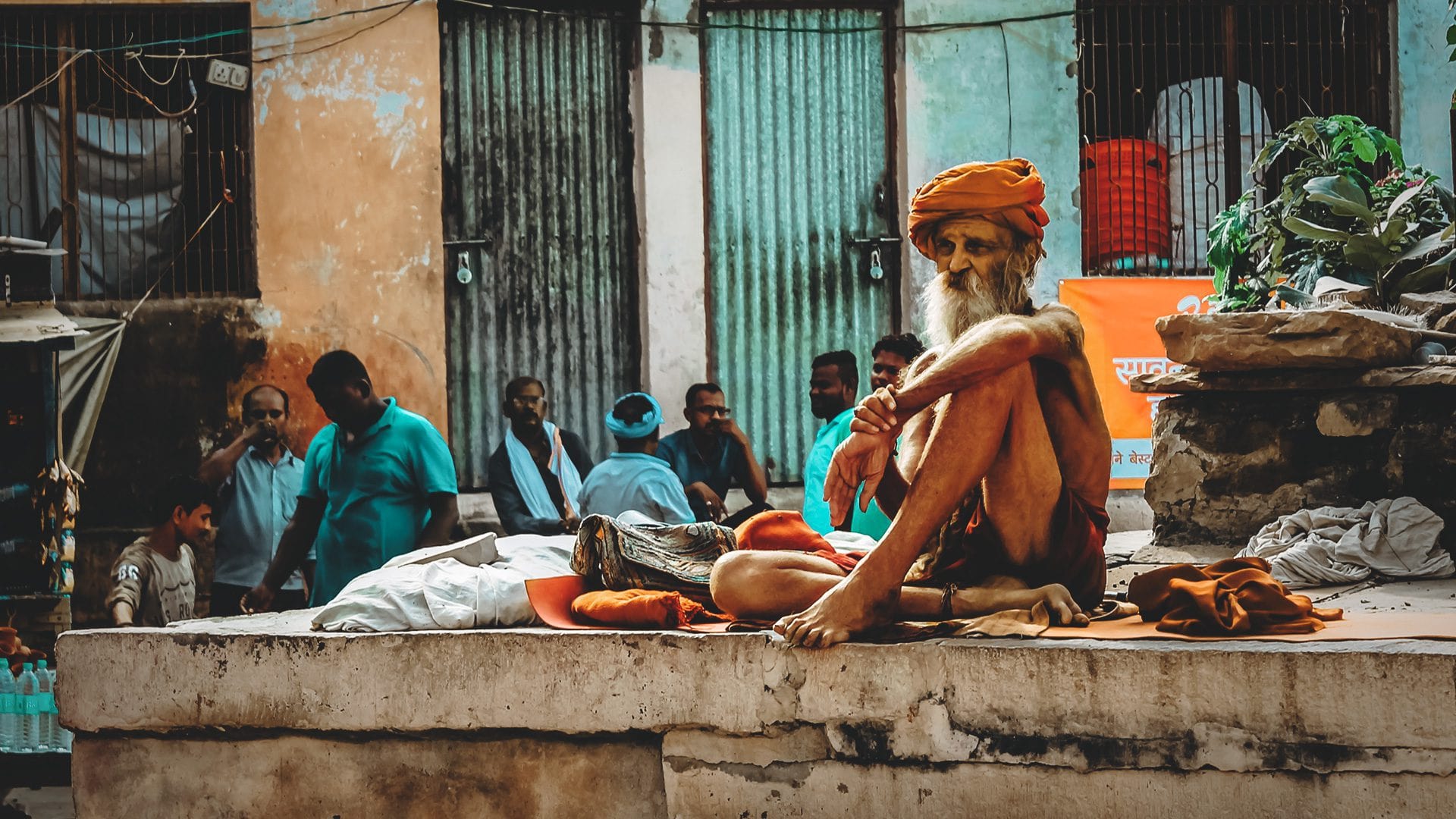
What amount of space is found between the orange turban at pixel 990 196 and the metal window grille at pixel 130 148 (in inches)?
250

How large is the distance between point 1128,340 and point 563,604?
5.66 metres

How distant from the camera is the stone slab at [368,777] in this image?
140 inches

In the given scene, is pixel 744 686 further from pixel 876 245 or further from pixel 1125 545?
pixel 876 245

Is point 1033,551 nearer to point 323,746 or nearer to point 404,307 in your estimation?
point 323,746

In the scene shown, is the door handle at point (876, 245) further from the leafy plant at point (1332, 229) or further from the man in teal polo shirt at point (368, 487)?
the man in teal polo shirt at point (368, 487)

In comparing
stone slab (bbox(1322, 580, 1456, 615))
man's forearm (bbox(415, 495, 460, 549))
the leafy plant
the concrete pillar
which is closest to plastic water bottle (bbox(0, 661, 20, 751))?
man's forearm (bbox(415, 495, 460, 549))

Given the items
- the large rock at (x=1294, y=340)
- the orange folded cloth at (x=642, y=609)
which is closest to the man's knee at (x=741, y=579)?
the orange folded cloth at (x=642, y=609)

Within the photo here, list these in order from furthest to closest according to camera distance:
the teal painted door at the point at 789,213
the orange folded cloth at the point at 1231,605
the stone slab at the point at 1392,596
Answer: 1. the teal painted door at the point at 789,213
2. the stone slab at the point at 1392,596
3. the orange folded cloth at the point at 1231,605

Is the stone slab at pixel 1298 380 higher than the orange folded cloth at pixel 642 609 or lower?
higher

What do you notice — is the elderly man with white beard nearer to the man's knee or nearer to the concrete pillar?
the man's knee

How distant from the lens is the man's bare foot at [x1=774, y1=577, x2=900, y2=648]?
3.28m

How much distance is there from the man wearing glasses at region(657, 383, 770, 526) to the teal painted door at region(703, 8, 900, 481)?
4.84ft

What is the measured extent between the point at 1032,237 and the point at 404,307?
19.2 ft

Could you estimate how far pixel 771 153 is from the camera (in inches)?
351
